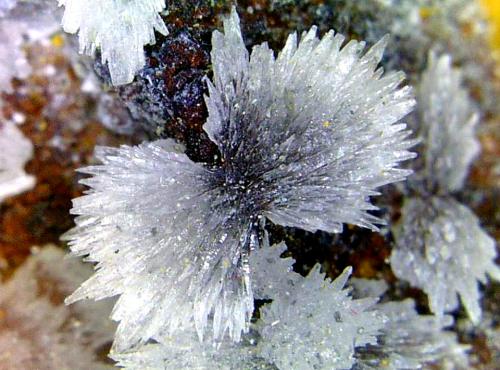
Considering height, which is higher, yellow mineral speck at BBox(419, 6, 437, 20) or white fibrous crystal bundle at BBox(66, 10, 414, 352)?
yellow mineral speck at BBox(419, 6, 437, 20)

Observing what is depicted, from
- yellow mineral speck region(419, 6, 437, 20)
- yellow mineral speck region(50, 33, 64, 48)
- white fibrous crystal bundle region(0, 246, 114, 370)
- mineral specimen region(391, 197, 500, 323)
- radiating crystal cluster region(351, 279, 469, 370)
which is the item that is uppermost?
yellow mineral speck region(419, 6, 437, 20)

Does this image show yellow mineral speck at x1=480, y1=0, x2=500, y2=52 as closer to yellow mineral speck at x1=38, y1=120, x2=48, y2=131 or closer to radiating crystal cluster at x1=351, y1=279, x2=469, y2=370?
radiating crystal cluster at x1=351, y1=279, x2=469, y2=370

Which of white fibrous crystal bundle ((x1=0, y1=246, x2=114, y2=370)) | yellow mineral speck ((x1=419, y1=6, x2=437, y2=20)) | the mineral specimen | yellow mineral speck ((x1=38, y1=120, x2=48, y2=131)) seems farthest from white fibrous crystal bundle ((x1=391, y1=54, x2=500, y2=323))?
yellow mineral speck ((x1=38, y1=120, x2=48, y2=131))

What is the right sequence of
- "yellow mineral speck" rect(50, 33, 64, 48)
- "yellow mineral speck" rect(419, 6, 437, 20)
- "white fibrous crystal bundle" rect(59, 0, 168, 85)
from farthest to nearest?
"yellow mineral speck" rect(419, 6, 437, 20) → "yellow mineral speck" rect(50, 33, 64, 48) → "white fibrous crystal bundle" rect(59, 0, 168, 85)

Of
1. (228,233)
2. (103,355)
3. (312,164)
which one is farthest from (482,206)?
(103,355)

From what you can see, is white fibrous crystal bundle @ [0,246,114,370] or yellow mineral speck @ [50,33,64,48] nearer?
white fibrous crystal bundle @ [0,246,114,370]

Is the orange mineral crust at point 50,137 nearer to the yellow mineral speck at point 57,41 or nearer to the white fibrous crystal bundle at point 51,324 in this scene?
the yellow mineral speck at point 57,41
